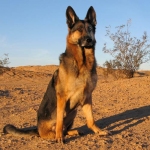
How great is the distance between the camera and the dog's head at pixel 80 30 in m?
5.32

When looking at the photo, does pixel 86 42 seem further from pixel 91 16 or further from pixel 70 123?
pixel 70 123

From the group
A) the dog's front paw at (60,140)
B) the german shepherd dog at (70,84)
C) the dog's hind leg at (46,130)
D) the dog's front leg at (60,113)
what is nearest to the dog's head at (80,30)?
the german shepherd dog at (70,84)

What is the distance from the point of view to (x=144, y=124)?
256 inches

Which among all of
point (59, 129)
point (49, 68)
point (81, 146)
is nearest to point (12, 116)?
point (59, 129)

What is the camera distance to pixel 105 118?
23.9 feet

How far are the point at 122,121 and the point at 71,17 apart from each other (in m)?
2.75

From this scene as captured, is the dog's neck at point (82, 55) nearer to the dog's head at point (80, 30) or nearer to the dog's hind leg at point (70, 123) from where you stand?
the dog's head at point (80, 30)

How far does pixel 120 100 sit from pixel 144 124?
367 cm

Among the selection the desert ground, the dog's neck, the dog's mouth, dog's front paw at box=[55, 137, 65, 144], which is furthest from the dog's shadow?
the dog's mouth

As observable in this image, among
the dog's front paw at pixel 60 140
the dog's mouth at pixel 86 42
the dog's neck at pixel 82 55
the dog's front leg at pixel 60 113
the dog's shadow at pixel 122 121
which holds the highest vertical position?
the dog's mouth at pixel 86 42

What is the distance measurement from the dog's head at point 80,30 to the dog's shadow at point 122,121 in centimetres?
178

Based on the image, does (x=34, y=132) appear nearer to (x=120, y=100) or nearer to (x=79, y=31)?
(x=79, y=31)

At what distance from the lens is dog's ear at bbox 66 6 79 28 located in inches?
219

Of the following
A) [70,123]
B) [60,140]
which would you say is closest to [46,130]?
[60,140]
